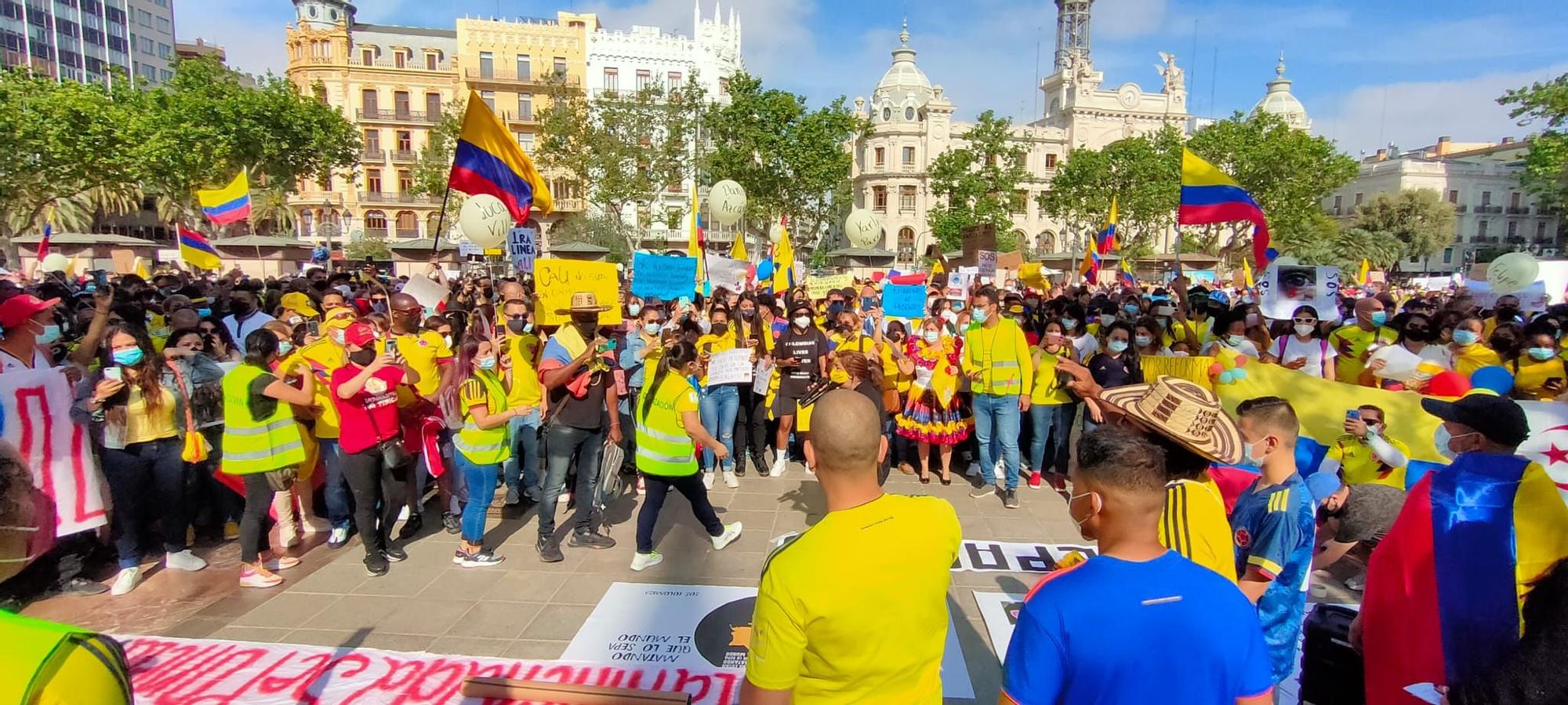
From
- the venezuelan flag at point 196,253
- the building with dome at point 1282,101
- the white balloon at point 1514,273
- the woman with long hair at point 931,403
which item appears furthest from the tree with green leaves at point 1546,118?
the building with dome at point 1282,101

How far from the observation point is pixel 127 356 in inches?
189

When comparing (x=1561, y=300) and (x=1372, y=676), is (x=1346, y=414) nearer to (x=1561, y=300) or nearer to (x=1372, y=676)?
(x=1372, y=676)

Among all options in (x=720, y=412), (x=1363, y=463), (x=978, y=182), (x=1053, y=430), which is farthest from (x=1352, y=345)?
(x=978, y=182)

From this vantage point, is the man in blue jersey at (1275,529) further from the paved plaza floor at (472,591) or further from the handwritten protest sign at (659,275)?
the handwritten protest sign at (659,275)

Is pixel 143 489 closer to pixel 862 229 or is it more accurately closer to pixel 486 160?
pixel 486 160

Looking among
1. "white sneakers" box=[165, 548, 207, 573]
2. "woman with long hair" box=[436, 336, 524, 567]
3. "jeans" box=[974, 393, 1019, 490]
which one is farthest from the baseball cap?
"white sneakers" box=[165, 548, 207, 573]

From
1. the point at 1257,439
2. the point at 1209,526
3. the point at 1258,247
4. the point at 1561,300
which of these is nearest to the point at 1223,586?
the point at 1209,526

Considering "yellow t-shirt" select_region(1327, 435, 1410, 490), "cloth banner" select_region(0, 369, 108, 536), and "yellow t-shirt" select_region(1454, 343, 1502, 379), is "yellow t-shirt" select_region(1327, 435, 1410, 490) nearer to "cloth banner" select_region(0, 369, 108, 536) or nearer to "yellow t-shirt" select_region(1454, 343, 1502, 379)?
"yellow t-shirt" select_region(1454, 343, 1502, 379)

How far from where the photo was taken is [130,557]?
16.4 feet

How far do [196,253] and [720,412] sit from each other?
37.7 feet

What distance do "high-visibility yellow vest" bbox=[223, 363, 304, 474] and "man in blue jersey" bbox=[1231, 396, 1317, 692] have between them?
18.4 feet

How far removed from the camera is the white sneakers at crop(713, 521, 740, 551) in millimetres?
5711

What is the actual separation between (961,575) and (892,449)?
2972 millimetres

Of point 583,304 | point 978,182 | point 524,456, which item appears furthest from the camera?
point 978,182
